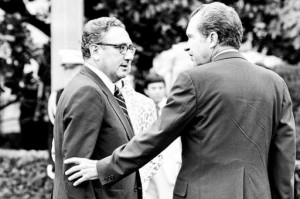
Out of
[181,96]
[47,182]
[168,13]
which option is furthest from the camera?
[168,13]

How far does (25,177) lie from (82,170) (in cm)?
594

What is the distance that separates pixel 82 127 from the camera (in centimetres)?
362

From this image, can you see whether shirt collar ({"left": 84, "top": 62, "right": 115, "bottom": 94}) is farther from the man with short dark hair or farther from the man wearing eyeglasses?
the man with short dark hair

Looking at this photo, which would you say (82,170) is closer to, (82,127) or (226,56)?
(82,127)

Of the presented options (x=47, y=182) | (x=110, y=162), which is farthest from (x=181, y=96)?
(x=47, y=182)

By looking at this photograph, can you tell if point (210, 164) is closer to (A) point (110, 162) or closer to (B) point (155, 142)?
(B) point (155, 142)

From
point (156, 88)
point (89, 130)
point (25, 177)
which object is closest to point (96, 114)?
point (89, 130)

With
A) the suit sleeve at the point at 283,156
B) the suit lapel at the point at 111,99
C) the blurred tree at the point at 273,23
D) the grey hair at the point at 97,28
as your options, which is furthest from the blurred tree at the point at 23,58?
the suit sleeve at the point at 283,156

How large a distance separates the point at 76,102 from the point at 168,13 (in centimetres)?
660

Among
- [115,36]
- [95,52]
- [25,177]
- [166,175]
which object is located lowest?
[25,177]

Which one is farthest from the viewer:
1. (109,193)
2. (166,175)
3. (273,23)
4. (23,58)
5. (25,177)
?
(273,23)

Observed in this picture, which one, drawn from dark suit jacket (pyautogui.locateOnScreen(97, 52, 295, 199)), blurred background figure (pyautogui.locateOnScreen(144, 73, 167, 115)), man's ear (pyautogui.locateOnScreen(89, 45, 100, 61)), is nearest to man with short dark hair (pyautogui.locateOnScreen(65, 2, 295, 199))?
dark suit jacket (pyautogui.locateOnScreen(97, 52, 295, 199))

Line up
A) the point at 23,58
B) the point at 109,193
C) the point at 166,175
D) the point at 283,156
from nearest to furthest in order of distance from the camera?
the point at 283,156
the point at 109,193
the point at 166,175
the point at 23,58

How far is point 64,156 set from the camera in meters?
3.71
